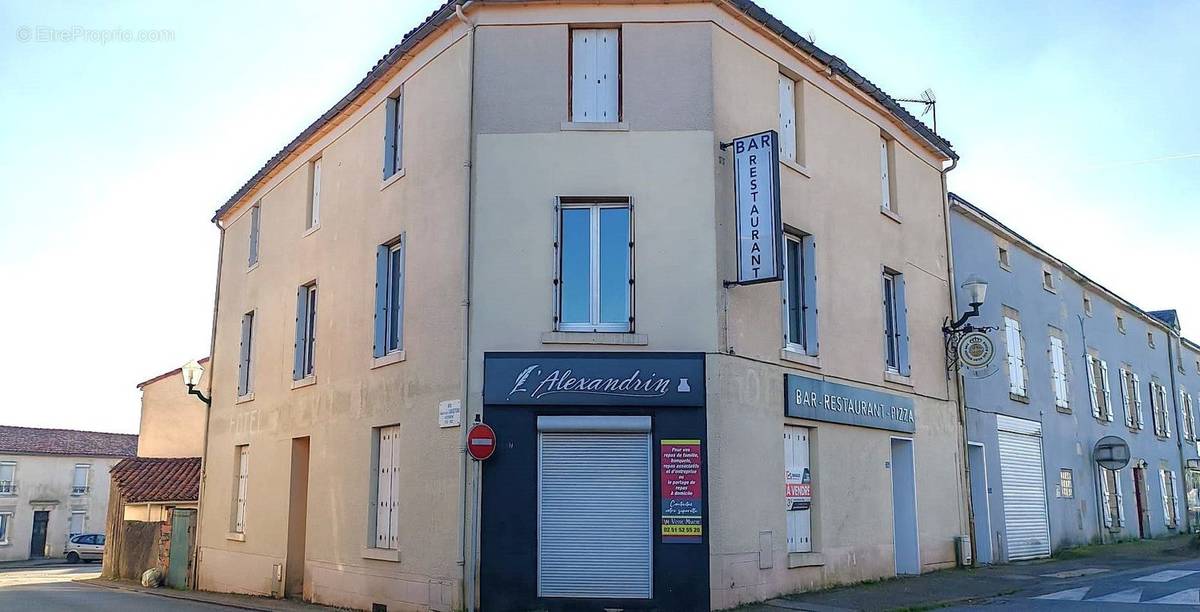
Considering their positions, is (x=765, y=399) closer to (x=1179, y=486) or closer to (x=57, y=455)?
(x=1179, y=486)

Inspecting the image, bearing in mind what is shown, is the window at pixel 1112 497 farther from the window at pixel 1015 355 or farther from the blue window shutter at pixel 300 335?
the blue window shutter at pixel 300 335

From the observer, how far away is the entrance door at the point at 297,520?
15953mm

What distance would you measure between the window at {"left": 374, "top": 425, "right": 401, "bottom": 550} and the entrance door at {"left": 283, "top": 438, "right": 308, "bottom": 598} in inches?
99.6

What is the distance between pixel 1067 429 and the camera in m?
22.2

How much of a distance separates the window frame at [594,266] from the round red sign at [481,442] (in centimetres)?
154

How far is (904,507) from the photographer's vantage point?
15781mm

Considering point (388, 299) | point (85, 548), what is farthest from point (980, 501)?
point (85, 548)

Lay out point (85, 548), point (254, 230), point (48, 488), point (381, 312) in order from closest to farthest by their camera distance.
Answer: point (381, 312) < point (254, 230) < point (85, 548) < point (48, 488)

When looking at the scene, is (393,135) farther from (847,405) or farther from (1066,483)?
(1066,483)

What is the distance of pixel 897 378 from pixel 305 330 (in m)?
9.77

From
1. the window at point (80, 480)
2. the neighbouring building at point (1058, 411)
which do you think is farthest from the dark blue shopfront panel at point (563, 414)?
the window at point (80, 480)

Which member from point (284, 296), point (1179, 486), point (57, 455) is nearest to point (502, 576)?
point (284, 296)

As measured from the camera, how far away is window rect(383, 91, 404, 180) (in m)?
14.7

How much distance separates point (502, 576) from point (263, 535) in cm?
702
